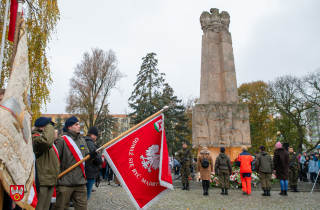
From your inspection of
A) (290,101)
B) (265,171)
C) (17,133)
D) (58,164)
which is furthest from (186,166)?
(290,101)

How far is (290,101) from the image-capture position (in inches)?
1219

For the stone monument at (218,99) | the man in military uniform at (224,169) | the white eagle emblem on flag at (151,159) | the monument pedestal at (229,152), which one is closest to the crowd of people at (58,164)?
the white eagle emblem on flag at (151,159)

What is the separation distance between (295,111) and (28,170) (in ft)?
113

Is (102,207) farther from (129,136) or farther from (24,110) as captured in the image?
(24,110)

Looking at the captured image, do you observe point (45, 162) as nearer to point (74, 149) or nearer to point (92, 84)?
point (74, 149)

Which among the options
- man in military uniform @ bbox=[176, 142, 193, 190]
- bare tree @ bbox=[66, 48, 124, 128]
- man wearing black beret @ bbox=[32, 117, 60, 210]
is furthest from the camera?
bare tree @ bbox=[66, 48, 124, 128]

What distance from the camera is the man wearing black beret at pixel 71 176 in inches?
147

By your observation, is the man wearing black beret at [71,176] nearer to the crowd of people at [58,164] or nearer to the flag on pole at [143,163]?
the crowd of people at [58,164]

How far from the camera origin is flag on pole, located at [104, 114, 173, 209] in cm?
404

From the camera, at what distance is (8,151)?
216cm

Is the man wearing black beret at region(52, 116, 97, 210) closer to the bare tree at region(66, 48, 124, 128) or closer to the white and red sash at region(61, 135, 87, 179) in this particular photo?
the white and red sash at region(61, 135, 87, 179)

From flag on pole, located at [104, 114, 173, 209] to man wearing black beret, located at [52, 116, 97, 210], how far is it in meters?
0.47

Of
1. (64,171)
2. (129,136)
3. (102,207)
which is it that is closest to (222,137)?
(102,207)

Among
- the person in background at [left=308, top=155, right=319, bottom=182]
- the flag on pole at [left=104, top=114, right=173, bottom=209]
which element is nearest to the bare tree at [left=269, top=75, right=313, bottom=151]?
the person in background at [left=308, top=155, right=319, bottom=182]
